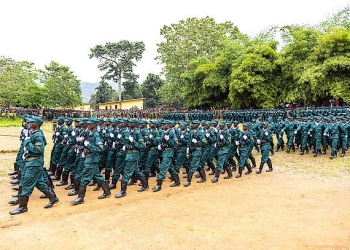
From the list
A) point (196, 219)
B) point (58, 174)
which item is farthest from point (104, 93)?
point (196, 219)

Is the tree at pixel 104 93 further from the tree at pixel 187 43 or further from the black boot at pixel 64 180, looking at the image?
the black boot at pixel 64 180

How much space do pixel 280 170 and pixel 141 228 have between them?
258 inches

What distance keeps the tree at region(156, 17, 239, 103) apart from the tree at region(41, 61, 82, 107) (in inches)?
467

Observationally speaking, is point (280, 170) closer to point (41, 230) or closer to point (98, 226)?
point (98, 226)

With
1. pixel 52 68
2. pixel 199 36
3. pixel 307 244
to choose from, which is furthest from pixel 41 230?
pixel 52 68

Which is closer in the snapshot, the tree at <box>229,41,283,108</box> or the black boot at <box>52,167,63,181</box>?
the black boot at <box>52,167,63,181</box>

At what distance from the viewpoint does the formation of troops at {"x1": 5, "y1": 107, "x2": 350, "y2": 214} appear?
7078mm

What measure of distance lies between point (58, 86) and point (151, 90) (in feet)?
63.6

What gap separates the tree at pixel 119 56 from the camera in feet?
178

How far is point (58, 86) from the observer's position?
132 feet

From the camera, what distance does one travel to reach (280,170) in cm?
1110

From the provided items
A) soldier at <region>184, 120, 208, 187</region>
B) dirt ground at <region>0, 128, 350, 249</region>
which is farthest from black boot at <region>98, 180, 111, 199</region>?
soldier at <region>184, 120, 208, 187</region>

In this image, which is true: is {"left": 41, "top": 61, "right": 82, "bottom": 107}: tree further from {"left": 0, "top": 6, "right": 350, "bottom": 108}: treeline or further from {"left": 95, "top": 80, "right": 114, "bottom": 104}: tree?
{"left": 95, "top": 80, "right": 114, "bottom": 104}: tree

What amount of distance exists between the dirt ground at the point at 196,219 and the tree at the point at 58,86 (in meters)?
32.7
